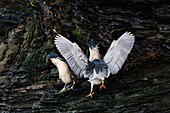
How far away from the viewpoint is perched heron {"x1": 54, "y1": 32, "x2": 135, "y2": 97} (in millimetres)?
5434

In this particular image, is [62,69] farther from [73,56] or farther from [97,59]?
[97,59]

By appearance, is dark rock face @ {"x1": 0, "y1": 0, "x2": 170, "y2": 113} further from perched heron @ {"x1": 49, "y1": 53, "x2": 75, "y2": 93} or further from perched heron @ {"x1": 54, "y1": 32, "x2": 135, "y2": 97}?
perched heron @ {"x1": 54, "y1": 32, "x2": 135, "y2": 97}

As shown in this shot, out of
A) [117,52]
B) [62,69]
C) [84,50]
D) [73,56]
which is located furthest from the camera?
[84,50]

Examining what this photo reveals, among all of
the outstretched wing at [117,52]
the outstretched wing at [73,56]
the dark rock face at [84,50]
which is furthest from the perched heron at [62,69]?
the outstretched wing at [117,52]

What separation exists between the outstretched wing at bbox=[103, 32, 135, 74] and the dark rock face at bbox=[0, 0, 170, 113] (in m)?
0.68

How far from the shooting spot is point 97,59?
568 centimetres

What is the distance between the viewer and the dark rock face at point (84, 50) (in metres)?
5.42

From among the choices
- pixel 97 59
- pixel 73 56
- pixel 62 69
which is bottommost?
pixel 62 69

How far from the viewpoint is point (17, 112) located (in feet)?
19.2

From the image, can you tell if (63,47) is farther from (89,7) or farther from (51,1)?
(51,1)

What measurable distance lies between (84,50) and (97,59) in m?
1.63

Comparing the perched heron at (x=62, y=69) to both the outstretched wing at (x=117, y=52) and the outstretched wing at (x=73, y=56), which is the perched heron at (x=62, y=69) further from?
the outstretched wing at (x=117, y=52)

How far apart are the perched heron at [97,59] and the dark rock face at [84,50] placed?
58 cm

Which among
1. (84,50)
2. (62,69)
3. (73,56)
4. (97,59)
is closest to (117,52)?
(97,59)
